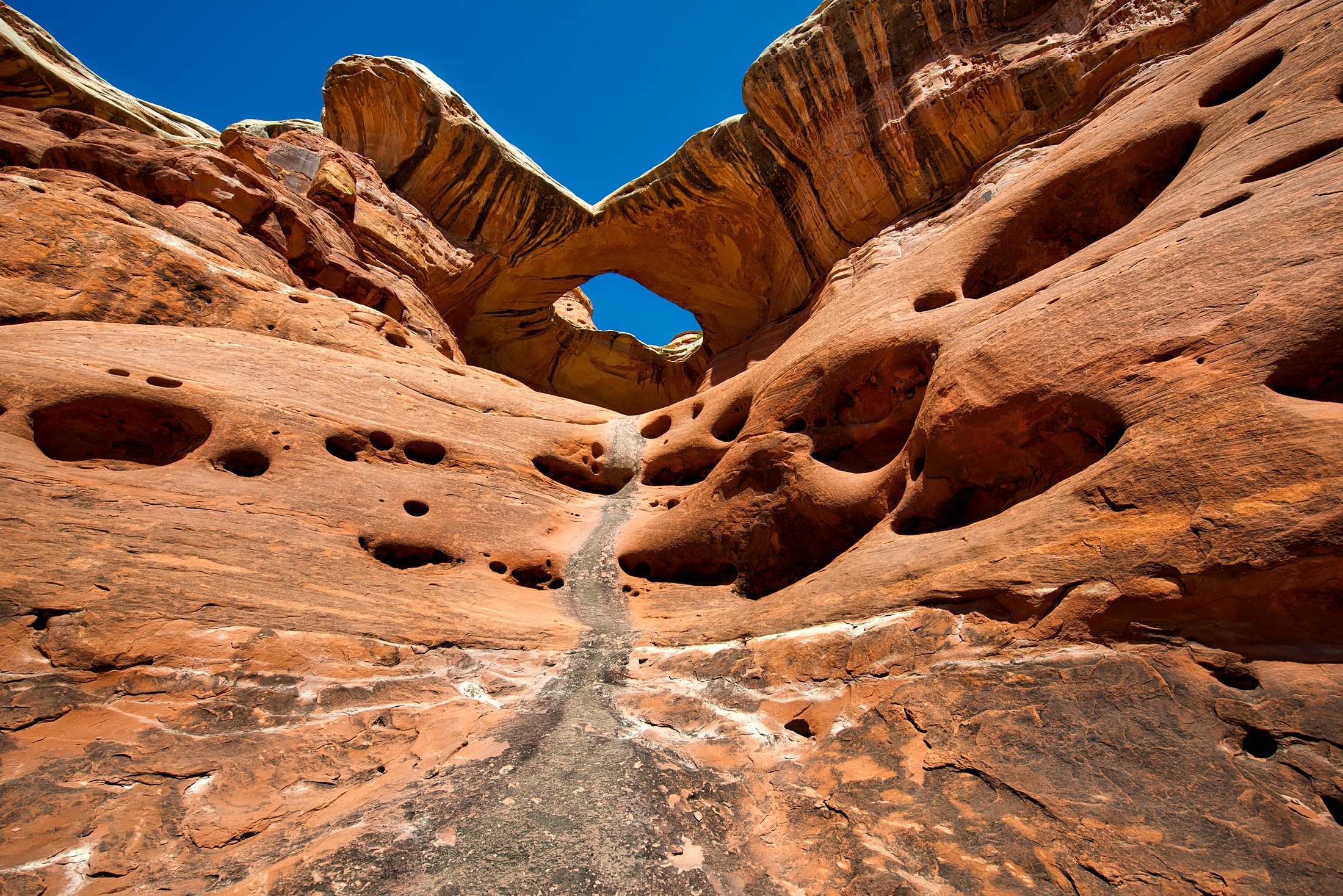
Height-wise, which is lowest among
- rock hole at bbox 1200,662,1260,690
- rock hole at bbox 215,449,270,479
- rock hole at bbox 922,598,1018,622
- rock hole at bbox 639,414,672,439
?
rock hole at bbox 1200,662,1260,690

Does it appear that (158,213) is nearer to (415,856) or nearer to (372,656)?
(372,656)

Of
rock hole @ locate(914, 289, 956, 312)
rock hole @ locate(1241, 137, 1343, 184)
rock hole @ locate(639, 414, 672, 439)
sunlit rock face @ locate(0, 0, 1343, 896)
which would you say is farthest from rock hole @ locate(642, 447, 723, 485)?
rock hole @ locate(1241, 137, 1343, 184)

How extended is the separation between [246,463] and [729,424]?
6.83 metres

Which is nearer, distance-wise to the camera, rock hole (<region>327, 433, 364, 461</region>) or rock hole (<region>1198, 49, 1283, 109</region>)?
rock hole (<region>1198, 49, 1283, 109</region>)

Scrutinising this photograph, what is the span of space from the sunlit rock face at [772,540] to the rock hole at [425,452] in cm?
10

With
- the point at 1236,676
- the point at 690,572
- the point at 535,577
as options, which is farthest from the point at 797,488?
the point at 1236,676

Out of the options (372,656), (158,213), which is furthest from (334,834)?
(158,213)

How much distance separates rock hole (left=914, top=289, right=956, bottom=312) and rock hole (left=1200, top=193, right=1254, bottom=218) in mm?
3161

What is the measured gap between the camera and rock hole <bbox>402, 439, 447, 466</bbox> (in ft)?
30.8

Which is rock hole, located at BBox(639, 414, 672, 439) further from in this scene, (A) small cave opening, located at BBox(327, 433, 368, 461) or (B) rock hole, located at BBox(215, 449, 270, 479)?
(B) rock hole, located at BBox(215, 449, 270, 479)

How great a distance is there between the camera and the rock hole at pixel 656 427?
40.9ft

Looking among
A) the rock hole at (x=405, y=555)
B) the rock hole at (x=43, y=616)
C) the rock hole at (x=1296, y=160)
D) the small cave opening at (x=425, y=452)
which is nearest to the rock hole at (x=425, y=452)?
the small cave opening at (x=425, y=452)

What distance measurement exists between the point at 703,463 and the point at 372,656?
6497 mm

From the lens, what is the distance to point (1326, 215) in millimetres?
4953
